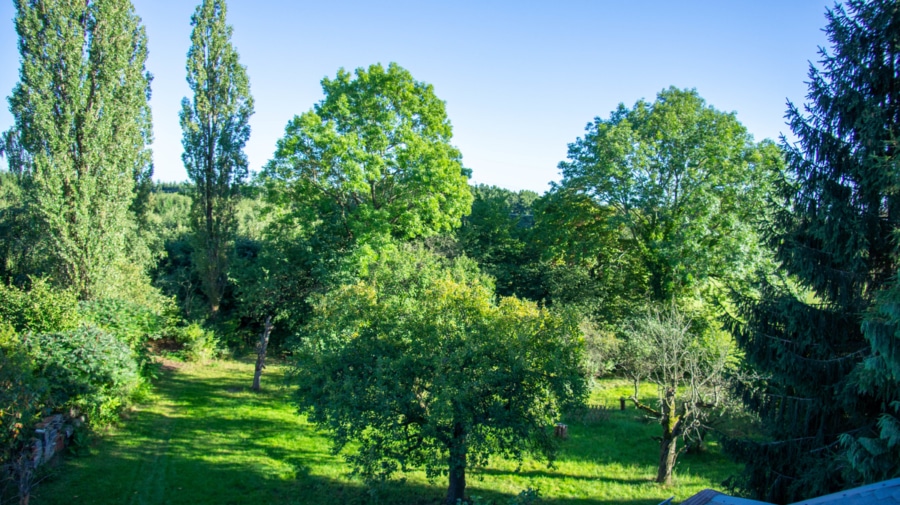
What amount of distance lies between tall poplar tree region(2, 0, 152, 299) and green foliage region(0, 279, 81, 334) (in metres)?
3.01

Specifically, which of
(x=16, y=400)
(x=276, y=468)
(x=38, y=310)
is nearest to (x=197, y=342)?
(x=38, y=310)

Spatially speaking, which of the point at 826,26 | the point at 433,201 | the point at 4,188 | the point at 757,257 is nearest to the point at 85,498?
the point at 433,201

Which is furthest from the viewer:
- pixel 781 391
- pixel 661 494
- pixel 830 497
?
pixel 661 494

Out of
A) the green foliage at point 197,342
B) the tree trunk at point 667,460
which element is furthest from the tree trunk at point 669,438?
the green foliage at point 197,342

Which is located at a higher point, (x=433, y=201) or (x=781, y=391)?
(x=433, y=201)

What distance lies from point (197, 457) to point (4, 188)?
2971cm

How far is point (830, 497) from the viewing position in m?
6.43

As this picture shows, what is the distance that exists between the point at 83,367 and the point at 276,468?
5.67 metres

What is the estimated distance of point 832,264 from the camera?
8781 millimetres

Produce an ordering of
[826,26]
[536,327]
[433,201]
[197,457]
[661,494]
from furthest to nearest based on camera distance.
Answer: [433,201]
[197,457]
[661,494]
[536,327]
[826,26]

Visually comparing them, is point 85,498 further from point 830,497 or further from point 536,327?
point 830,497

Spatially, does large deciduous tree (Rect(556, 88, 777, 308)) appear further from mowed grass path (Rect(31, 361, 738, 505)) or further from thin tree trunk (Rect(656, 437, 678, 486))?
thin tree trunk (Rect(656, 437, 678, 486))

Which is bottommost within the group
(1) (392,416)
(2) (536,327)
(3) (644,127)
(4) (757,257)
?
(1) (392,416)

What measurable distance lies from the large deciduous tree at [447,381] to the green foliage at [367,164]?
8826mm
